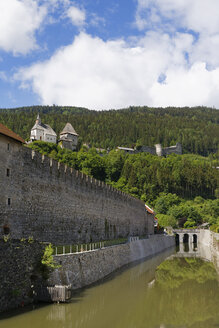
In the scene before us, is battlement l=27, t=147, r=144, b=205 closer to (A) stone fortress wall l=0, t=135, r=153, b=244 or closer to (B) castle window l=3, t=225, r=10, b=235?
(A) stone fortress wall l=0, t=135, r=153, b=244

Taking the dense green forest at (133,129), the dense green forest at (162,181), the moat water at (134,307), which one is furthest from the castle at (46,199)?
the dense green forest at (133,129)

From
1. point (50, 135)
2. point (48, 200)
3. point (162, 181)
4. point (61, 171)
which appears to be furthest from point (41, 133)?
point (48, 200)

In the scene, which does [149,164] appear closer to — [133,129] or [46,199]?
[133,129]

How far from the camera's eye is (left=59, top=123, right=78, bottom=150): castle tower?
122 m

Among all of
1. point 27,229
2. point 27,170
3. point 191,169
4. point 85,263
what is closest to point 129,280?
point 85,263

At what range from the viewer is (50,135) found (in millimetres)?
119250

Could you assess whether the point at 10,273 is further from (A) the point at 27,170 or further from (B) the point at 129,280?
(B) the point at 129,280

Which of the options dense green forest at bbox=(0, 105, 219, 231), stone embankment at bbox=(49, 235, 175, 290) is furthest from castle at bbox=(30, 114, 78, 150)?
stone embankment at bbox=(49, 235, 175, 290)

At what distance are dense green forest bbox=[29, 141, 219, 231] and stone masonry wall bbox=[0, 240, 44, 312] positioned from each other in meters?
72.9

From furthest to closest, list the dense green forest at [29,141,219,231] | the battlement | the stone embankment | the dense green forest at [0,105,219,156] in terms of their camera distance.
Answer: the dense green forest at [0,105,219,156], the dense green forest at [29,141,219,231], the battlement, the stone embankment

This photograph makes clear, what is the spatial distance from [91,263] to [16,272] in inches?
332

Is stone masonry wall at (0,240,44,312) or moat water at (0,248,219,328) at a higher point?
stone masonry wall at (0,240,44,312)

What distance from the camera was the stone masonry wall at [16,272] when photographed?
12.7m

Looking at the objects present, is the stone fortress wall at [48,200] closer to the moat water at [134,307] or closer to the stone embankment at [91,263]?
the stone embankment at [91,263]
